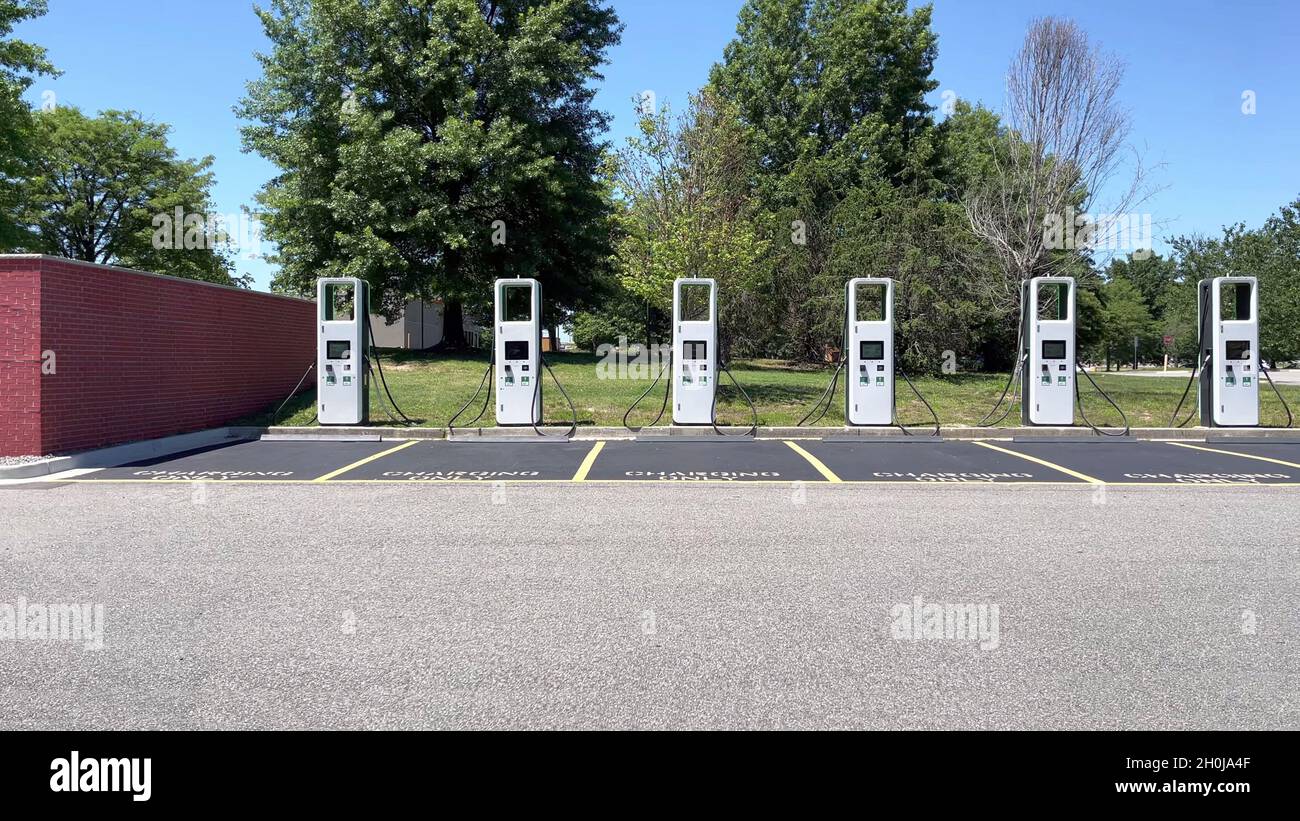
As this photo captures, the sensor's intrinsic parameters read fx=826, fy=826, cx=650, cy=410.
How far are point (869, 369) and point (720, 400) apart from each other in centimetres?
407

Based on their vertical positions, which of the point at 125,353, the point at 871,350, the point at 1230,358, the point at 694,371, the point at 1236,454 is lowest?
the point at 1236,454

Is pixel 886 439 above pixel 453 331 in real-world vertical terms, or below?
below

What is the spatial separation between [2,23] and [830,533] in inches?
1434

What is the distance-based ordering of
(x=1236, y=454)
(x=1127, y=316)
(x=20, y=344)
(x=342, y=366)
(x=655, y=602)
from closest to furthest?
(x=655, y=602) < (x=20, y=344) < (x=1236, y=454) < (x=342, y=366) < (x=1127, y=316)

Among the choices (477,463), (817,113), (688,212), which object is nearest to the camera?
(477,463)

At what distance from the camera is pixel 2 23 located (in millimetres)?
29500

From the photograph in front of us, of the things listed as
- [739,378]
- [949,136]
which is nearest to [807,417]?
[739,378]

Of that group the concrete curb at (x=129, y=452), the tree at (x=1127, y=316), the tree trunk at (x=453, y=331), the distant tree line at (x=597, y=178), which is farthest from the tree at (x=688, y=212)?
the tree at (x=1127, y=316)

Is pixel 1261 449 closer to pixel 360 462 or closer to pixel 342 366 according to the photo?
pixel 360 462

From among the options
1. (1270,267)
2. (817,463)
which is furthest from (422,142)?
(1270,267)

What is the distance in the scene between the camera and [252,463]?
11.9 m

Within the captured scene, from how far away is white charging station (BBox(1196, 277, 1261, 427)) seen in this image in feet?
50.2

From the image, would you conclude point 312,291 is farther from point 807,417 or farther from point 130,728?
point 130,728

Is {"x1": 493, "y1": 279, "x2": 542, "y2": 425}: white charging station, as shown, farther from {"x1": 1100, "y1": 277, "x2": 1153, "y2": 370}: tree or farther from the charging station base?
{"x1": 1100, "y1": 277, "x2": 1153, "y2": 370}: tree
